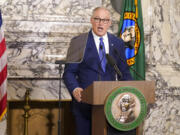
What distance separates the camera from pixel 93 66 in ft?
9.95

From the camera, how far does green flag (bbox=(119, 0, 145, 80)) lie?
4.45 metres

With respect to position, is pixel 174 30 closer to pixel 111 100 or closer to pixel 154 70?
pixel 154 70

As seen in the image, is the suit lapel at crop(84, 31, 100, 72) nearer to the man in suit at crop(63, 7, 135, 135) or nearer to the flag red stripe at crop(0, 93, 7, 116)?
the man in suit at crop(63, 7, 135, 135)

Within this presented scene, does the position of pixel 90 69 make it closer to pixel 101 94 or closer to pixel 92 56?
pixel 92 56

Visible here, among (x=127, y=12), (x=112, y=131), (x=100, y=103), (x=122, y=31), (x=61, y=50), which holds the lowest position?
(x=112, y=131)

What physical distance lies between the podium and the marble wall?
6.82 feet

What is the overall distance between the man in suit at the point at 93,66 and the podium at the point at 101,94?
0.42 metres

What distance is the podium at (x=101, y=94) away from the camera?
231cm

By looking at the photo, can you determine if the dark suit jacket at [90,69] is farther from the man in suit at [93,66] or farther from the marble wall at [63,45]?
the marble wall at [63,45]

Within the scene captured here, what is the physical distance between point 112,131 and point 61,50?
2400mm

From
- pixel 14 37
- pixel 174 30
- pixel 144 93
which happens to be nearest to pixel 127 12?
pixel 174 30

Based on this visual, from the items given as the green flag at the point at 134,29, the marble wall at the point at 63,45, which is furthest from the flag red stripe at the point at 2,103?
the green flag at the point at 134,29

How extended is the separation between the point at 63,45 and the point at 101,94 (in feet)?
8.05

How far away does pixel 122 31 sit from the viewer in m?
4.57
